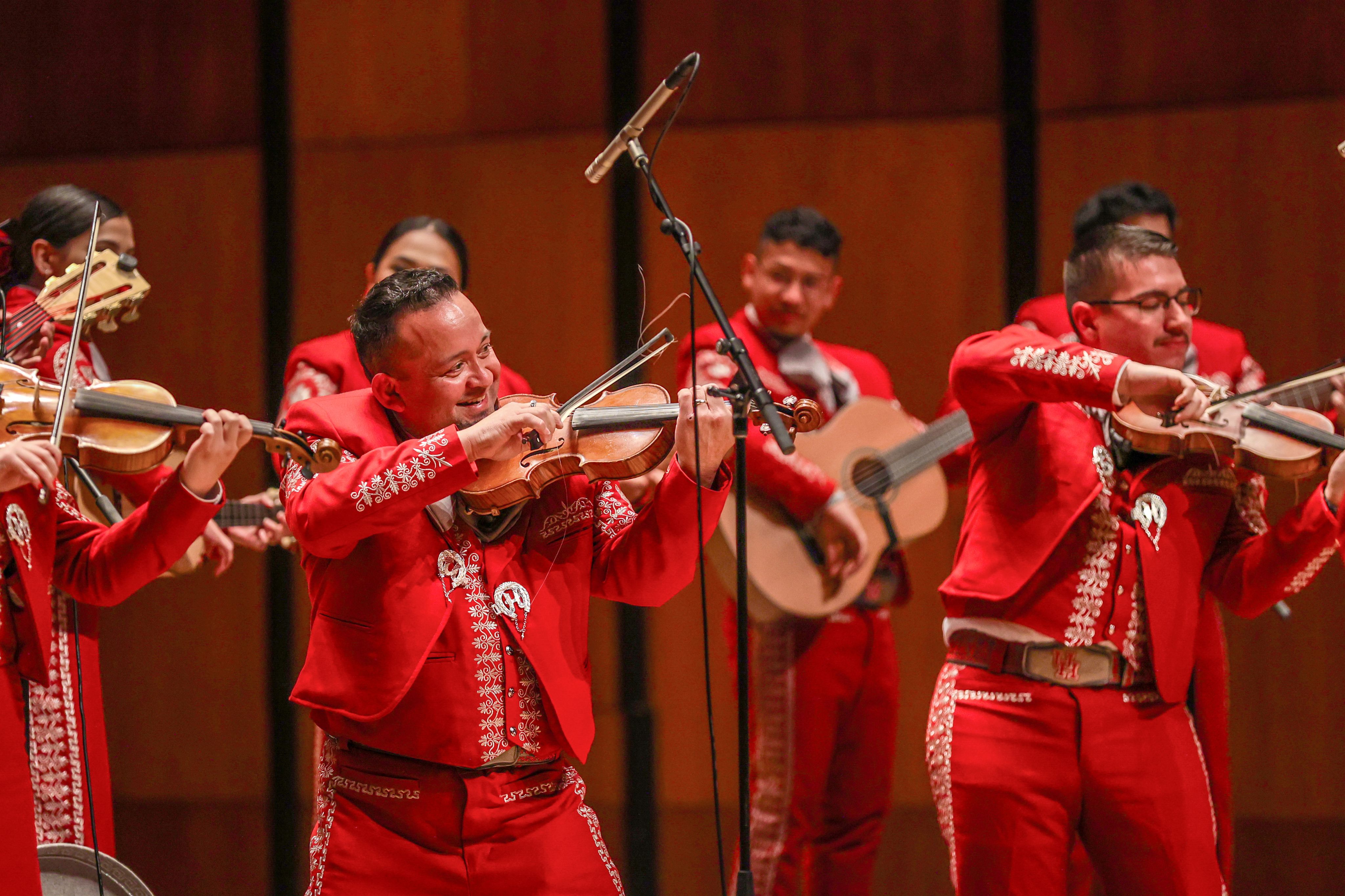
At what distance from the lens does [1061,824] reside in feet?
7.48

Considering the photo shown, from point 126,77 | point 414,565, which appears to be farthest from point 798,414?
point 126,77

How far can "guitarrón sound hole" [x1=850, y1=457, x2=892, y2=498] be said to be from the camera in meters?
3.47

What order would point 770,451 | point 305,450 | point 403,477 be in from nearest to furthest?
1. point 403,477
2. point 305,450
3. point 770,451

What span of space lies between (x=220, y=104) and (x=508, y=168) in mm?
1075

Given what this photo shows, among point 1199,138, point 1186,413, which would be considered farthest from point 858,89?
point 1186,413

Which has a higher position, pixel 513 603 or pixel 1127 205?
pixel 1127 205

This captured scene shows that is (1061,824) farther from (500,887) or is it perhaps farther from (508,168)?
(508,168)

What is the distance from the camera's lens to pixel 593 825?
2061 millimetres

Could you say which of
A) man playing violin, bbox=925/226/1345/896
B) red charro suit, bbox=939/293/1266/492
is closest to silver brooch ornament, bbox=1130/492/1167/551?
man playing violin, bbox=925/226/1345/896

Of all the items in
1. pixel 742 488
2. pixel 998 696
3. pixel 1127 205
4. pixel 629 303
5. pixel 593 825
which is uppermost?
pixel 1127 205

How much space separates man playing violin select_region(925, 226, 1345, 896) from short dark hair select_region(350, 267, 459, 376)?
3.04 ft

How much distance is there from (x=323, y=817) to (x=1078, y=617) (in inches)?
50.4

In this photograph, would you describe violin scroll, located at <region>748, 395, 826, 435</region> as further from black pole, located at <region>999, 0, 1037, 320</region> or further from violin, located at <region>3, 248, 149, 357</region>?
black pole, located at <region>999, 0, 1037, 320</region>

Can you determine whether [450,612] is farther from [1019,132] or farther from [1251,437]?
[1019,132]
